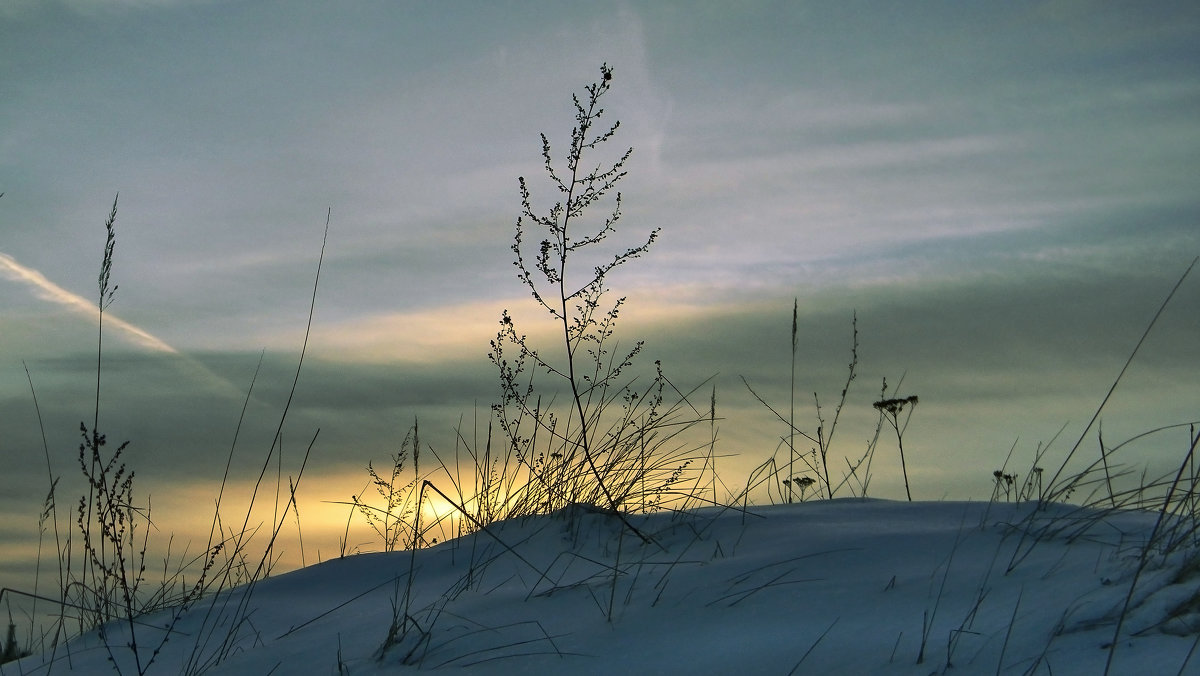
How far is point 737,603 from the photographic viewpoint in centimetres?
237

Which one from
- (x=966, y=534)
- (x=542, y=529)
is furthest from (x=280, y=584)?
(x=966, y=534)

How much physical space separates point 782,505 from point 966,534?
0.98 m

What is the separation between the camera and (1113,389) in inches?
105

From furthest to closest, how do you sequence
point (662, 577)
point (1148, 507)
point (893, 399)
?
point (893, 399) → point (1148, 507) → point (662, 577)

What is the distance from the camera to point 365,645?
8.14 ft

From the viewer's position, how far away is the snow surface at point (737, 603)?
6.22 ft

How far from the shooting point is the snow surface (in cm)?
189

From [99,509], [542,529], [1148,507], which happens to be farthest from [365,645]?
[1148,507]

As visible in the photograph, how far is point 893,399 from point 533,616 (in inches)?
101

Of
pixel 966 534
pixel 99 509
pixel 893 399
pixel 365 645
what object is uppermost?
pixel 893 399

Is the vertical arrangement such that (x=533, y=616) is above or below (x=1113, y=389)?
below

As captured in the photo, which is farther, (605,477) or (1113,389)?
(605,477)

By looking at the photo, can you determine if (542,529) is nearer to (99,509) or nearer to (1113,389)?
(99,509)

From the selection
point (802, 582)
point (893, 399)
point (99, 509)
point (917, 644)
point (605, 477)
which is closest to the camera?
point (917, 644)
